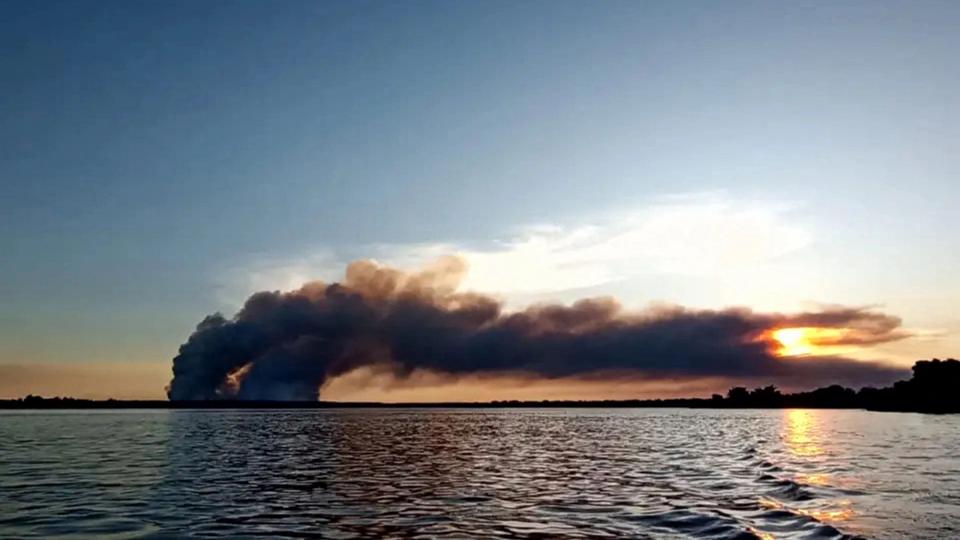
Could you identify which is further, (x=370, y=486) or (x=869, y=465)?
(x=869, y=465)

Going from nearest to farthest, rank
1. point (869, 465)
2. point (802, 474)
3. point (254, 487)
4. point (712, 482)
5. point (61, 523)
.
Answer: point (61, 523)
point (254, 487)
point (712, 482)
point (802, 474)
point (869, 465)

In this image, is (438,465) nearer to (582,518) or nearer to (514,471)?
(514,471)

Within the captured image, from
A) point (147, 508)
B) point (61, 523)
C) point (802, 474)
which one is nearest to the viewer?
point (61, 523)

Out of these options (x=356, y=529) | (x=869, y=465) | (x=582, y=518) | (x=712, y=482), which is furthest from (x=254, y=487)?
(x=869, y=465)

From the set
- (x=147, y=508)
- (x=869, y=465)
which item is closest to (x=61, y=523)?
(x=147, y=508)

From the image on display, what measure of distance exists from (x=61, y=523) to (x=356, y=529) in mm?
11727

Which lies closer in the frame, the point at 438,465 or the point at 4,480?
the point at 4,480

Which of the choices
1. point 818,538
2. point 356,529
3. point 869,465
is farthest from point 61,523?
point 869,465

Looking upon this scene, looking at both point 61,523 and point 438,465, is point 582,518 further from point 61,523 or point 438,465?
point 438,465

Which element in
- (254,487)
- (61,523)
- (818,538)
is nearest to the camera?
(818,538)

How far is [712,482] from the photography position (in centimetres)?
4881

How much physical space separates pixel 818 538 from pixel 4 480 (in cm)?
4459

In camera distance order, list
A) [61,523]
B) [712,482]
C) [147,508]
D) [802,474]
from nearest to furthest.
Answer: [61,523], [147,508], [712,482], [802,474]

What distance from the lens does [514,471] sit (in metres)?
54.8
